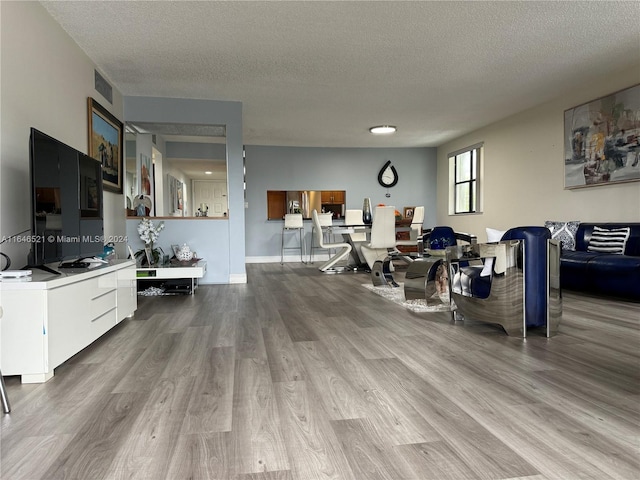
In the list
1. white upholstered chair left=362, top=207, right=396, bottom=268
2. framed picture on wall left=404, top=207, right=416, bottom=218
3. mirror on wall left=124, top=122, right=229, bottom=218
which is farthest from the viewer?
framed picture on wall left=404, top=207, right=416, bottom=218

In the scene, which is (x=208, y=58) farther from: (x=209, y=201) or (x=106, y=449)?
(x=106, y=449)

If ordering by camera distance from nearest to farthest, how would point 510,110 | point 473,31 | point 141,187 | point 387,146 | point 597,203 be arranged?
point 473,31
point 597,203
point 141,187
point 510,110
point 387,146

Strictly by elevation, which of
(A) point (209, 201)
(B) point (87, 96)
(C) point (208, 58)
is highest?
(C) point (208, 58)

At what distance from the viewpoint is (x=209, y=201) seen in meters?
5.95

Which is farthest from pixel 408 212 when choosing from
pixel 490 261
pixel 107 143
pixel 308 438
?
pixel 308 438

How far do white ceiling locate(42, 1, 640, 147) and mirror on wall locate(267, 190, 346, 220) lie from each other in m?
3.19

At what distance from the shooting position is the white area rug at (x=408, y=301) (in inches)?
151

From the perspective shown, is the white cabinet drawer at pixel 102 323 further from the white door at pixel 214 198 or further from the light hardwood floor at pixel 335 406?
the white door at pixel 214 198

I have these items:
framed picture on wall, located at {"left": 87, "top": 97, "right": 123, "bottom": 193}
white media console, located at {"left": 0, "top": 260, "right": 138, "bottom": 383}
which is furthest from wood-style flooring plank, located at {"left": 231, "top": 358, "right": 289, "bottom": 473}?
framed picture on wall, located at {"left": 87, "top": 97, "right": 123, "bottom": 193}

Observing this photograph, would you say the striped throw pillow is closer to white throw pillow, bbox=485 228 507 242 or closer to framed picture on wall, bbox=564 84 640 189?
framed picture on wall, bbox=564 84 640 189

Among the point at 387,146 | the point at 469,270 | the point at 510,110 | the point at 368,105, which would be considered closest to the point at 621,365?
the point at 469,270

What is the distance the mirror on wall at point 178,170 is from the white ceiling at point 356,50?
0.55 meters

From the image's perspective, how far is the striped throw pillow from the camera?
179 inches

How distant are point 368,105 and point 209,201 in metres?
2.69
